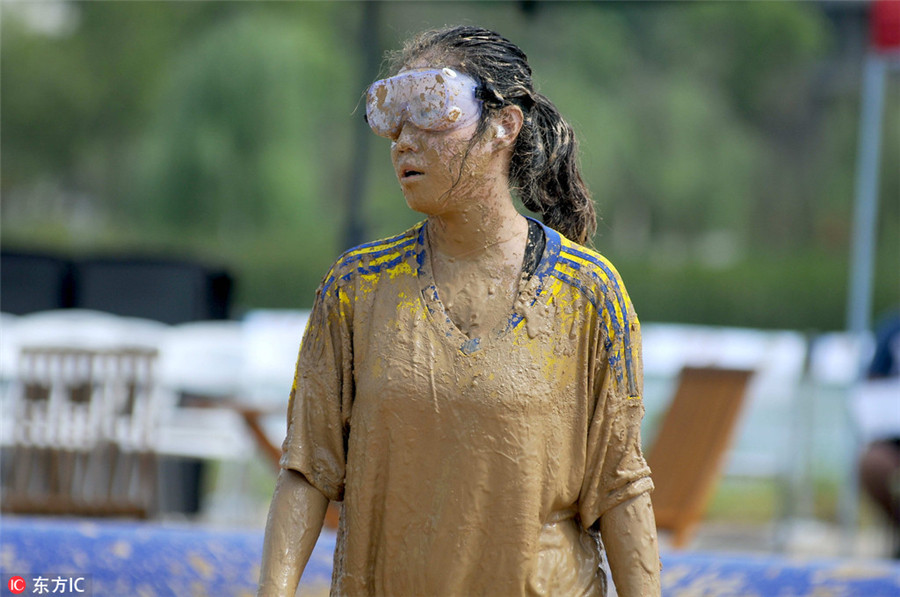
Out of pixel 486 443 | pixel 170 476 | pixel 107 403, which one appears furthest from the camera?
pixel 170 476

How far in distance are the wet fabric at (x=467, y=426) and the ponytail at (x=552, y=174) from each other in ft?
0.41

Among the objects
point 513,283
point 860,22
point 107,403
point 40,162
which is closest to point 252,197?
point 40,162

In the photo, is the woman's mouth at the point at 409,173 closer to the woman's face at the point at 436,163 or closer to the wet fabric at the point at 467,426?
the woman's face at the point at 436,163

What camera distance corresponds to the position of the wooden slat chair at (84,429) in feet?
15.9

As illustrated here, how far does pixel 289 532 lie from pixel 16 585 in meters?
1.85

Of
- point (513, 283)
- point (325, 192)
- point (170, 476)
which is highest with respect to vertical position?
point (325, 192)

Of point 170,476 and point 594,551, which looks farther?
point 170,476

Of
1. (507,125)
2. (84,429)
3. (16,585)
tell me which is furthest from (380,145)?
(507,125)

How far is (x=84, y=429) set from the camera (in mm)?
4969

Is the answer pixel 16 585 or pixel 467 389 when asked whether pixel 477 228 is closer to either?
pixel 467 389

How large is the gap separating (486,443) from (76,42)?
16.7 metres

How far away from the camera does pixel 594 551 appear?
6.24 feet

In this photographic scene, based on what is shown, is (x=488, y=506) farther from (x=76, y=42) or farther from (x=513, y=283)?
(x=76, y=42)

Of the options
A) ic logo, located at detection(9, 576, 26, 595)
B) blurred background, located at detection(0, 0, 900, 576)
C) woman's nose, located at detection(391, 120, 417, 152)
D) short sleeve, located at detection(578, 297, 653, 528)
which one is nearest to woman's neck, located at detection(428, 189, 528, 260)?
woman's nose, located at detection(391, 120, 417, 152)
